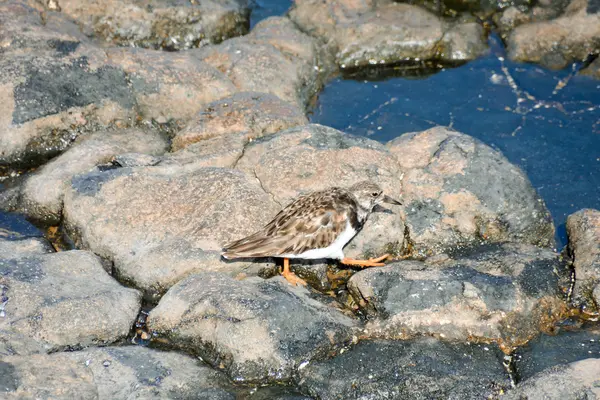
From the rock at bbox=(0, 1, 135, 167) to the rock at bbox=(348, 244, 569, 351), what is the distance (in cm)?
413

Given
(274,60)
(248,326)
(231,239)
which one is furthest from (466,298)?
(274,60)

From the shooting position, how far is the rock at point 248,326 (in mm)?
5922

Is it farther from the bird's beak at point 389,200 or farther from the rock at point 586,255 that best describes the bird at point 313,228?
the rock at point 586,255

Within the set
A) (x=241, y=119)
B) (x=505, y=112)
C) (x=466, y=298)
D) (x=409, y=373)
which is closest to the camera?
(x=409, y=373)

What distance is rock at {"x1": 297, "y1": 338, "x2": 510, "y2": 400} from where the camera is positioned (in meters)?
5.73

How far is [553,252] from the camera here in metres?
7.07

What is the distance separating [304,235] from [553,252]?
8.11 ft

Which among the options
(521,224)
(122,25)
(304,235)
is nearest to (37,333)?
(304,235)

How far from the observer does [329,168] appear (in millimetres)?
7656

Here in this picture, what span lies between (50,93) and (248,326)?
14.5 feet

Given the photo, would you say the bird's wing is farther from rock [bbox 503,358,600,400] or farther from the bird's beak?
rock [bbox 503,358,600,400]

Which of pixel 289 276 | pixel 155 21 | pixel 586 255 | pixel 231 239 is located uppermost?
pixel 155 21

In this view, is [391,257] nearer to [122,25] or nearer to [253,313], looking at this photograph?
[253,313]

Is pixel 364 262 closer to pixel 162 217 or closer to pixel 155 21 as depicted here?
pixel 162 217
